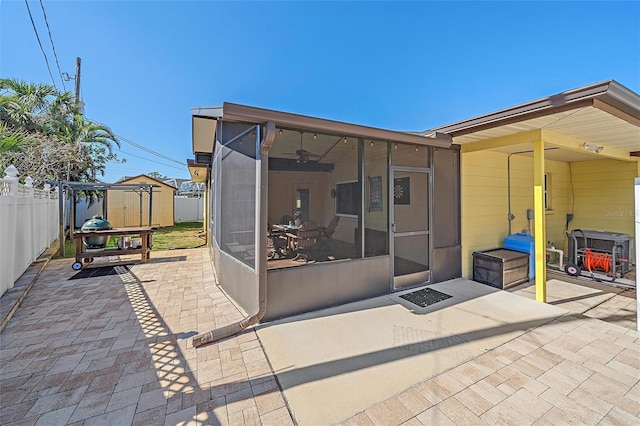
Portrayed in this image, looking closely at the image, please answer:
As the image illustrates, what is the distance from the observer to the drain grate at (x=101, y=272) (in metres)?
5.20

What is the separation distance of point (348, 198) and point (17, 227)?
6.02m

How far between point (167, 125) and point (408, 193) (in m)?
24.9

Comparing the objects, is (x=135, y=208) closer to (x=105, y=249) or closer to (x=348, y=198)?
(x=105, y=249)

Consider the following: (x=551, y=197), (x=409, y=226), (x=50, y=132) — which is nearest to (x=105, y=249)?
(x=409, y=226)

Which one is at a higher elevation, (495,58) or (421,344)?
(495,58)

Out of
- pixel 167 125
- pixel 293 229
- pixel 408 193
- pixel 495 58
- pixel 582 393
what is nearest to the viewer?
pixel 582 393

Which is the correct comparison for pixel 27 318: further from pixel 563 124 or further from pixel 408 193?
pixel 563 124

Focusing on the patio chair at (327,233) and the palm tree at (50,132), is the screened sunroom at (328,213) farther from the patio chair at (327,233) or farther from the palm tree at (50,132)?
the palm tree at (50,132)

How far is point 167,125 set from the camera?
75.3 feet

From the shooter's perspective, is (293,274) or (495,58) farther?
(495,58)

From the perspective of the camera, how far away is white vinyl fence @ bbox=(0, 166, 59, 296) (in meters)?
3.94

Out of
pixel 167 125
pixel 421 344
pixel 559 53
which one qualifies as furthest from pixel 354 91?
pixel 167 125

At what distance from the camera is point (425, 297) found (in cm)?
412

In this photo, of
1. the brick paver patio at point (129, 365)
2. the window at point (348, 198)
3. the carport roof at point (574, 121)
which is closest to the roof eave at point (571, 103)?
the carport roof at point (574, 121)
